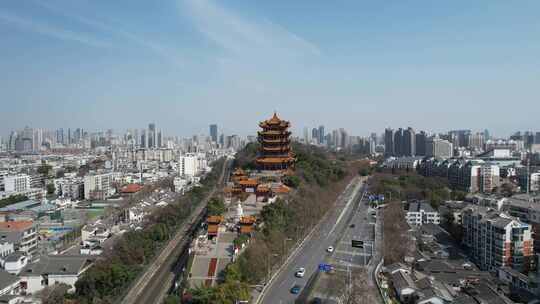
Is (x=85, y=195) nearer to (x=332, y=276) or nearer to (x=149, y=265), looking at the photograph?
(x=149, y=265)

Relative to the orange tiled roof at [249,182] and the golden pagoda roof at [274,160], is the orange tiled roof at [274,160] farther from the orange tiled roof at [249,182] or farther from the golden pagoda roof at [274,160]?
the orange tiled roof at [249,182]

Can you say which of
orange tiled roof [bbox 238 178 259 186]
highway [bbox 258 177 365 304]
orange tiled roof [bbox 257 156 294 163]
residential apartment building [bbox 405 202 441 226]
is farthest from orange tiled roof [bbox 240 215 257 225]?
residential apartment building [bbox 405 202 441 226]

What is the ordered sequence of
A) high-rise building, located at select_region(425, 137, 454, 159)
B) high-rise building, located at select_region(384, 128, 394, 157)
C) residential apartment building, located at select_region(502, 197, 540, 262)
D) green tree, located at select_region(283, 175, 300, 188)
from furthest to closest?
high-rise building, located at select_region(384, 128, 394, 157)
high-rise building, located at select_region(425, 137, 454, 159)
green tree, located at select_region(283, 175, 300, 188)
residential apartment building, located at select_region(502, 197, 540, 262)

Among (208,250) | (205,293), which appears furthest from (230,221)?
(205,293)

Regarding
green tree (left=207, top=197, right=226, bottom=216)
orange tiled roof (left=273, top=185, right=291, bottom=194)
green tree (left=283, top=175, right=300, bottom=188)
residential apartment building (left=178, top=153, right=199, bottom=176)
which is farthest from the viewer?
residential apartment building (left=178, top=153, right=199, bottom=176)

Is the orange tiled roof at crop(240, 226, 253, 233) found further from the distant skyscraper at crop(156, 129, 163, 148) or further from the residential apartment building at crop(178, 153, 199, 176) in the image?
the distant skyscraper at crop(156, 129, 163, 148)
